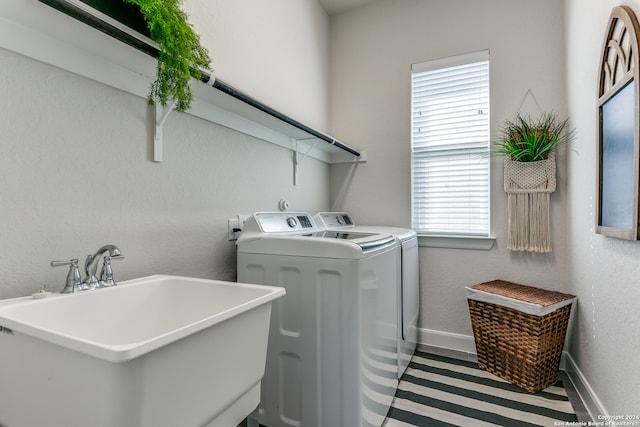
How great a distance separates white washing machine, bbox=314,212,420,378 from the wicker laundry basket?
0.38 metres

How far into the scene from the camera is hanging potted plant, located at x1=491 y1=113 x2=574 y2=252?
6.58ft

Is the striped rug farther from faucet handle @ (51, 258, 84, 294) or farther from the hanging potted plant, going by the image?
faucet handle @ (51, 258, 84, 294)

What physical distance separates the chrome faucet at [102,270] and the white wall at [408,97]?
200cm

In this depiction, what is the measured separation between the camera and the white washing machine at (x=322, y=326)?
4.13ft

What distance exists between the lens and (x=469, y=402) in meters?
1.70

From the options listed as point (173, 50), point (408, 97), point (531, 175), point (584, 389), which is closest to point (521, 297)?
point (584, 389)

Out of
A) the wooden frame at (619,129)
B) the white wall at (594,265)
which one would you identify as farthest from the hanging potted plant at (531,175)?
the wooden frame at (619,129)

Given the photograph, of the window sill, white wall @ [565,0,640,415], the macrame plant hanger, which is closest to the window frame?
the window sill

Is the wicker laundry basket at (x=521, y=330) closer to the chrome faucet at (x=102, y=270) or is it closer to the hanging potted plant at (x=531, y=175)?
the hanging potted plant at (x=531, y=175)

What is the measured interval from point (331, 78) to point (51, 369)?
2.79 metres

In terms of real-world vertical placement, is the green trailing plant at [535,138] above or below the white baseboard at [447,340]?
above

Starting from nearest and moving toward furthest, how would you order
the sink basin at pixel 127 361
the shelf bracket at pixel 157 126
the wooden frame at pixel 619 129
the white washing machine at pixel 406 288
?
the sink basin at pixel 127 361
the wooden frame at pixel 619 129
the shelf bracket at pixel 157 126
the white washing machine at pixel 406 288

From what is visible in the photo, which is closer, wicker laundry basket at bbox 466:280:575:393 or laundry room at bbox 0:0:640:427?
laundry room at bbox 0:0:640:427

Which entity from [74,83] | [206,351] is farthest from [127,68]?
[206,351]
